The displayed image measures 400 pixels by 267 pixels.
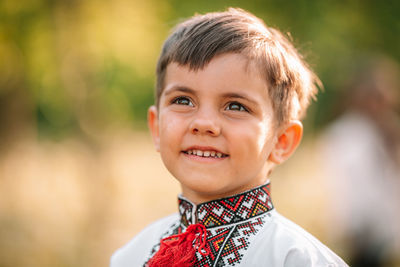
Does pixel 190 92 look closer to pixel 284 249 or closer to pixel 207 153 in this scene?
pixel 207 153

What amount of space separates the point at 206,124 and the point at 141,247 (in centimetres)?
81

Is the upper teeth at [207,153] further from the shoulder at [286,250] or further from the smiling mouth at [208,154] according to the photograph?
the shoulder at [286,250]

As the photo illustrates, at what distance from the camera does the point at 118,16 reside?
23.9ft

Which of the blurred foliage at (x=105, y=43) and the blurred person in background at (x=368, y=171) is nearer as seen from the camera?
the blurred person in background at (x=368, y=171)

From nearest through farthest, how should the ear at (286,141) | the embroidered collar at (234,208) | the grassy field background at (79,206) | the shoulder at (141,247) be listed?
the embroidered collar at (234,208) → the ear at (286,141) → the shoulder at (141,247) → the grassy field background at (79,206)

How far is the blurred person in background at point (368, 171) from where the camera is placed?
4.59 meters

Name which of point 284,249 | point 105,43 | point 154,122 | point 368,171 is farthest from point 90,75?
point 284,249

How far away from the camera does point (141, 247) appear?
91.5 inches

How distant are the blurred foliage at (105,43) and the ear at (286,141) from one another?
12.7ft

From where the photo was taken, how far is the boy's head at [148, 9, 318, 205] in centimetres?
191

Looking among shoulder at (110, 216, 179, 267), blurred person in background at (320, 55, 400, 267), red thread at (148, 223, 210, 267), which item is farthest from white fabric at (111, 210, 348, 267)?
blurred person in background at (320, 55, 400, 267)

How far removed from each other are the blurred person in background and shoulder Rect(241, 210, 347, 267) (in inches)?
114

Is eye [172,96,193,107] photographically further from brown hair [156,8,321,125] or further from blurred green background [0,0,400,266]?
blurred green background [0,0,400,266]

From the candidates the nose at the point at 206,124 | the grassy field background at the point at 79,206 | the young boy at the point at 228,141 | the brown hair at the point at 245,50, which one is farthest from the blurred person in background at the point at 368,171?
the nose at the point at 206,124
